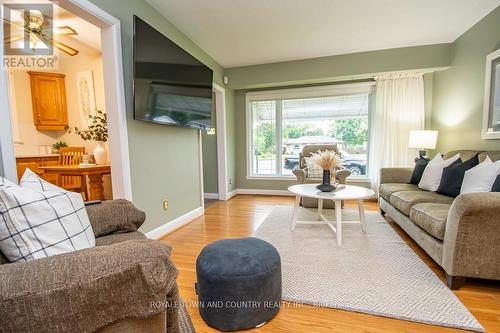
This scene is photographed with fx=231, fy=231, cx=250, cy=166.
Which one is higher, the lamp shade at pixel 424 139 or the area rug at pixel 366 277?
the lamp shade at pixel 424 139

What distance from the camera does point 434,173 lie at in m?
2.66

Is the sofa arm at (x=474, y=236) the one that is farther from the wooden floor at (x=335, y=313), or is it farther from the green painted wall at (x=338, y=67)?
the green painted wall at (x=338, y=67)

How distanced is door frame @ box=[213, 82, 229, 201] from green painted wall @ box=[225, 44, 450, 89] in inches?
13.3

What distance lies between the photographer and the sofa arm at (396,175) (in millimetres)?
3221

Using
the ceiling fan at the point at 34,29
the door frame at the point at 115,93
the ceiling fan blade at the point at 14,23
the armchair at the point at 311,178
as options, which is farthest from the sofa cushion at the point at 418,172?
the ceiling fan blade at the point at 14,23

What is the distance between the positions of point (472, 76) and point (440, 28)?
0.74 m

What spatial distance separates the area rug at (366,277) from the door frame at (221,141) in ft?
6.18

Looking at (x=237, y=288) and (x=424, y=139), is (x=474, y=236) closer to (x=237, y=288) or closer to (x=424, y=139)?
(x=237, y=288)

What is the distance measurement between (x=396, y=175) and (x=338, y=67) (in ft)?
6.38

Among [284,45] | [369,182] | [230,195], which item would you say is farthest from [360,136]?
[230,195]

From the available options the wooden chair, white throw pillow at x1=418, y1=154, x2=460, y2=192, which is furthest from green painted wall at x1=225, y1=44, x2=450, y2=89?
the wooden chair

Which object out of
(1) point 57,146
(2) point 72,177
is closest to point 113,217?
(2) point 72,177

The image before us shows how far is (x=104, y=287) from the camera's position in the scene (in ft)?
2.18

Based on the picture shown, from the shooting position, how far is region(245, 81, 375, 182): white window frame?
414 cm
